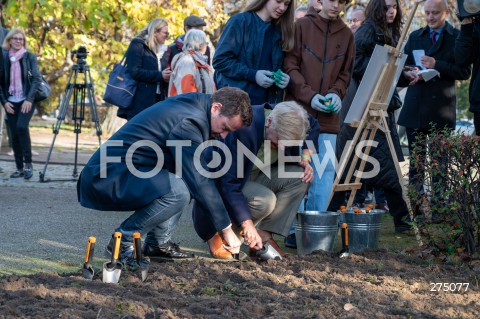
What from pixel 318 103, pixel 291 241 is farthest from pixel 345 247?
pixel 318 103

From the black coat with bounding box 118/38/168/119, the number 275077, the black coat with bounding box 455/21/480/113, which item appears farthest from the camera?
the black coat with bounding box 118/38/168/119

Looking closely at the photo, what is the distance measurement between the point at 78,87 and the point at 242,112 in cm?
653

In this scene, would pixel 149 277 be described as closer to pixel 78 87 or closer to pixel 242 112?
pixel 242 112

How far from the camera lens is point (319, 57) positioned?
715 cm

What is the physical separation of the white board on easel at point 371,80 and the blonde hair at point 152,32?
337 cm

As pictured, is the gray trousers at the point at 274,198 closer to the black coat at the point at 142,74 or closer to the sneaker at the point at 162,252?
the sneaker at the point at 162,252

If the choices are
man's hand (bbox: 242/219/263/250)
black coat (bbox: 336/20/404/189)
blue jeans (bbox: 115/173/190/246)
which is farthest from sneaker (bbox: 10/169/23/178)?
man's hand (bbox: 242/219/263/250)

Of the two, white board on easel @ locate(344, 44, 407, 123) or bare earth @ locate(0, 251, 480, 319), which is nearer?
bare earth @ locate(0, 251, 480, 319)

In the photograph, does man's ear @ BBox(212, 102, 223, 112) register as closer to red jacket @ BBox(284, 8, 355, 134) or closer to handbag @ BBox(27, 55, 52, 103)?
red jacket @ BBox(284, 8, 355, 134)

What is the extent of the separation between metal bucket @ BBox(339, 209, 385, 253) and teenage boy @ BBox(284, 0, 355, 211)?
57cm

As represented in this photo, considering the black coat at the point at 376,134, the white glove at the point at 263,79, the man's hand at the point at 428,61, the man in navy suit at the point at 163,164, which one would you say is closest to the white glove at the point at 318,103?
the white glove at the point at 263,79

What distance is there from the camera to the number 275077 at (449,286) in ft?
17.1

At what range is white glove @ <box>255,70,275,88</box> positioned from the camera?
687 centimetres

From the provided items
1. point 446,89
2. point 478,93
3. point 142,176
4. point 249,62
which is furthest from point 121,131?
point 446,89
